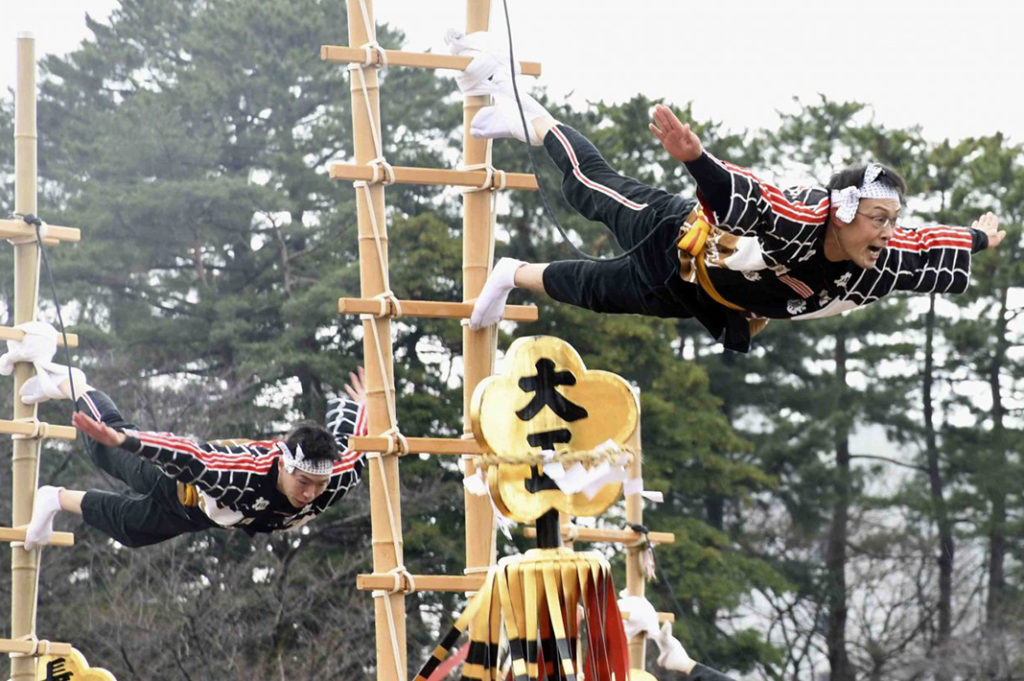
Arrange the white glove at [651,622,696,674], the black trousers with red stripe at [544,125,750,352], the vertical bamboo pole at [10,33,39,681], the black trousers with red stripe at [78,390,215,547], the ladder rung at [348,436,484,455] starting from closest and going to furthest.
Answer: the black trousers with red stripe at [544,125,750,352], the ladder rung at [348,436,484,455], the white glove at [651,622,696,674], the black trousers with red stripe at [78,390,215,547], the vertical bamboo pole at [10,33,39,681]

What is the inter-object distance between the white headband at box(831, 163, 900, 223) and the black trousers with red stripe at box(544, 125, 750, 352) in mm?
617

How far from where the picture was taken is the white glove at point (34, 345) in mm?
9062

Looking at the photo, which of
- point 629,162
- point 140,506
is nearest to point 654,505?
point 629,162

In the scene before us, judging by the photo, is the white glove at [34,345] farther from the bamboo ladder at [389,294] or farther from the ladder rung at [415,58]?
the ladder rung at [415,58]

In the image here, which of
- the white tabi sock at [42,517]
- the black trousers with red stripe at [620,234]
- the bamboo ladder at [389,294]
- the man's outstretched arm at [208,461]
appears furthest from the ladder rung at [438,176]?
the white tabi sock at [42,517]

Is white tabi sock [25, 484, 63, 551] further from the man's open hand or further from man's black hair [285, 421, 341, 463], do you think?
the man's open hand

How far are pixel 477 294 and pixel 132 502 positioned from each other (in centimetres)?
225

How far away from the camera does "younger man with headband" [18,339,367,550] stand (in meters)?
7.63

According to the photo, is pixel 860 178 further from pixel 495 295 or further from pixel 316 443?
pixel 316 443

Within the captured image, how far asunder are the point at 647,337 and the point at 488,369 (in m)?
12.5

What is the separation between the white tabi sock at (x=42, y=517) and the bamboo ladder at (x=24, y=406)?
0.05 metres

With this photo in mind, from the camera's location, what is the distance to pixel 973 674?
19.6 meters

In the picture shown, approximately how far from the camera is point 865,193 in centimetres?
528

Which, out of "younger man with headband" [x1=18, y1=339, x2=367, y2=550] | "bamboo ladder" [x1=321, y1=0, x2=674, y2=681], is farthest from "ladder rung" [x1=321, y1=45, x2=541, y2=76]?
"younger man with headband" [x1=18, y1=339, x2=367, y2=550]
